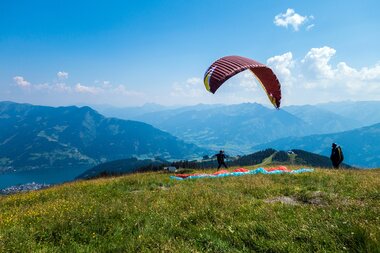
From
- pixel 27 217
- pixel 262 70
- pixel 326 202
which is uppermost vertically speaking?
pixel 262 70

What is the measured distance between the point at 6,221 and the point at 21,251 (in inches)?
146

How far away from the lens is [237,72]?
19953 millimetres

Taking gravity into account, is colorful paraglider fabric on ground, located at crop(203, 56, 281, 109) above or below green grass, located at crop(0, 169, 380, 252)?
above

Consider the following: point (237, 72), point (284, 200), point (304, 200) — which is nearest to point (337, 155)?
point (237, 72)

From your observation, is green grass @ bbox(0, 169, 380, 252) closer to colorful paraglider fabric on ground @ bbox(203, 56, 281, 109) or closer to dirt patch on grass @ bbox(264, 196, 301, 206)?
dirt patch on grass @ bbox(264, 196, 301, 206)

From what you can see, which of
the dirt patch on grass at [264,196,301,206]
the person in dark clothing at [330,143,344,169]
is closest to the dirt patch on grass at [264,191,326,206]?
the dirt patch on grass at [264,196,301,206]

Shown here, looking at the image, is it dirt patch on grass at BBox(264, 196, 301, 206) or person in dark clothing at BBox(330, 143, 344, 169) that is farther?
person in dark clothing at BBox(330, 143, 344, 169)

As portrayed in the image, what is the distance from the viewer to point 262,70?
23.5 metres

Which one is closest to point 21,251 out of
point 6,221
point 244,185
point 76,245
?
point 76,245

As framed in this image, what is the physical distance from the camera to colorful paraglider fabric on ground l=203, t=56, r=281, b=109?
19.8 m

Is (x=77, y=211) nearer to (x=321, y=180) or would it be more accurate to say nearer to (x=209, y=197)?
(x=209, y=197)

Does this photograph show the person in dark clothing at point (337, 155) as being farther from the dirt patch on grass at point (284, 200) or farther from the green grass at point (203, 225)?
the dirt patch on grass at point (284, 200)

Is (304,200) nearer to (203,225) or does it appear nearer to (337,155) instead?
(203,225)

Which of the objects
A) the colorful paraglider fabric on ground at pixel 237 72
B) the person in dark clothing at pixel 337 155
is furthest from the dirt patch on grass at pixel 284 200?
the person in dark clothing at pixel 337 155
